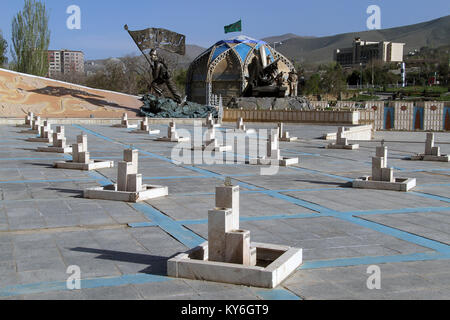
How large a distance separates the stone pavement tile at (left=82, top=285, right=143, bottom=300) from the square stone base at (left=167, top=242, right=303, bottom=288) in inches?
19.6

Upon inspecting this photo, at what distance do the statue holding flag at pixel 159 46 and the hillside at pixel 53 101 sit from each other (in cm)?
247

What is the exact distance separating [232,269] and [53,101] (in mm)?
27236

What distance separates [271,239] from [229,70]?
155 feet

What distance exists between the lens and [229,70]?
171ft

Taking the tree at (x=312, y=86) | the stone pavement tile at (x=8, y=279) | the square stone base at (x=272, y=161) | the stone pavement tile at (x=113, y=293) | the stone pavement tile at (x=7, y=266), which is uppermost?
the tree at (x=312, y=86)

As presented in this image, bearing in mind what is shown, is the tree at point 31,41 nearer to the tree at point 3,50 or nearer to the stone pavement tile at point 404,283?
the tree at point 3,50

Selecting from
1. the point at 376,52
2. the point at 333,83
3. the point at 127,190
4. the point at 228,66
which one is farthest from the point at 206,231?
the point at 376,52

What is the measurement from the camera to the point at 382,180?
384 inches

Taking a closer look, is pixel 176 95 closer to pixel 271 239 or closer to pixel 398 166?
pixel 398 166

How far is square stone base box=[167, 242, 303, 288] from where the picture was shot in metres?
4.43

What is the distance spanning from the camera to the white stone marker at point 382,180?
951cm

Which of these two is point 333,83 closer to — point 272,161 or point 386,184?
point 272,161

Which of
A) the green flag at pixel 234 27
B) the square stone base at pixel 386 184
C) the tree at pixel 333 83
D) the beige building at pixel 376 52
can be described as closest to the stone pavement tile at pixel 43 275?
the square stone base at pixel 386 184

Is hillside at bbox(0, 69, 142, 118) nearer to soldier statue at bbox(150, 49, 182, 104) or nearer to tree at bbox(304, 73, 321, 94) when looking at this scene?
soldier statue at bbox(150, 49, 182, 104)
